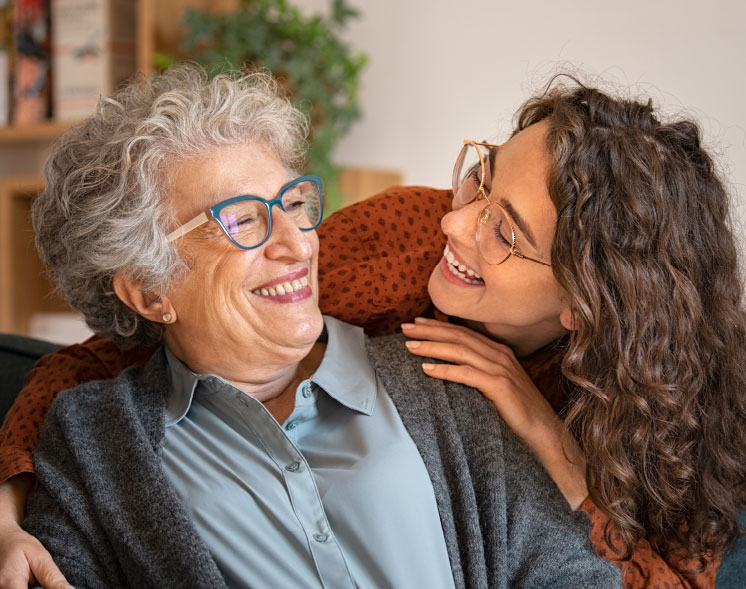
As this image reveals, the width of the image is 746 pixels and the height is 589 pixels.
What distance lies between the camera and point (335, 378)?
1.62m

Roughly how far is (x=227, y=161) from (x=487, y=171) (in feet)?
1.64

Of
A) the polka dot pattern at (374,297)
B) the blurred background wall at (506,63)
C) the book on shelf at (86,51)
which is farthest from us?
the book on shelf at (86,51)

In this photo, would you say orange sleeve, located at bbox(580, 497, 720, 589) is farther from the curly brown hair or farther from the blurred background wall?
the blurred background wall

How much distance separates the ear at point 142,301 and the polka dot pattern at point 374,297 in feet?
0.80

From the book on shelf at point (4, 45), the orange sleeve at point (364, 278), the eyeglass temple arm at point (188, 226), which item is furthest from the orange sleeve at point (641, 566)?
the book on shelf at point (4, 45)

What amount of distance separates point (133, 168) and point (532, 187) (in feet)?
2.39

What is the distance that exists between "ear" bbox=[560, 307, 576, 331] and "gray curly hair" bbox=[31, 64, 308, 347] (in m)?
0.64

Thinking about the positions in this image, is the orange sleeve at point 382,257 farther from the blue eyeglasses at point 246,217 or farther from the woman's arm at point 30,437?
the woman's arm at point 30,437

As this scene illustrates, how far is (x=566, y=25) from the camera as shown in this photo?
10.3 feet

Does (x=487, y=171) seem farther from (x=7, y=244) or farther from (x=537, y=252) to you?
(x=7, y=244)

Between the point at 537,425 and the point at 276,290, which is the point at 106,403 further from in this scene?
the point at 537,425

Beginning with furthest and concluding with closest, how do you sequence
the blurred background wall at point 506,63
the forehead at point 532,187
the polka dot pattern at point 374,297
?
the blurred background wall at point 506,63, the polka dot pattern at point 374,297, the forehead at point 532,187

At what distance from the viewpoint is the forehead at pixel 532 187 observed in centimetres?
154

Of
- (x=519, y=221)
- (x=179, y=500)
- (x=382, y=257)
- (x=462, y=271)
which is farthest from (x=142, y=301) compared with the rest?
(x=519, y=221)
